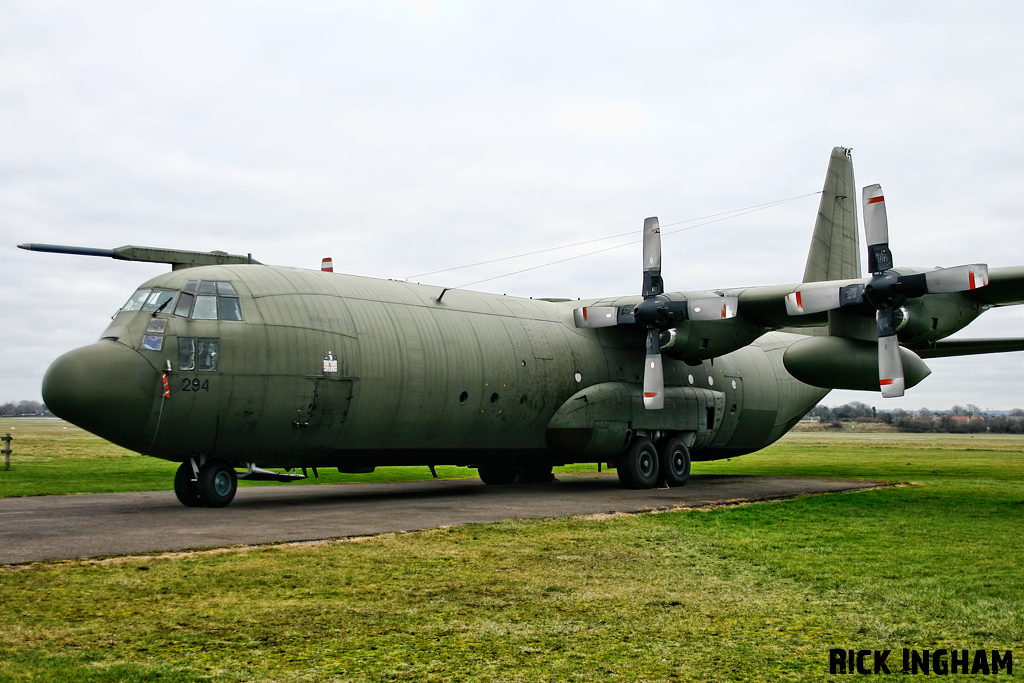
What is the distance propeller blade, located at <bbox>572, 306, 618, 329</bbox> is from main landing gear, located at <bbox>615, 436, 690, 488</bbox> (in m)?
3.12

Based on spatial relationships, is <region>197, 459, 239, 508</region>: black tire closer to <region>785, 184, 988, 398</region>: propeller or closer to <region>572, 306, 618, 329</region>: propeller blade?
<region>572, 306, 618, 329</region>: propeller blade

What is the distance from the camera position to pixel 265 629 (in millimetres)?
7039

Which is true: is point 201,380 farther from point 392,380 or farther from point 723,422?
point 723,422

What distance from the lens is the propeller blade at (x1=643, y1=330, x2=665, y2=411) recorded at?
20.7 meters

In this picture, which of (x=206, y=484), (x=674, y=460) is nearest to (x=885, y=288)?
(x=674, y=460)

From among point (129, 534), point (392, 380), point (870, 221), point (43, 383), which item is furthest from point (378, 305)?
point (870, 221)

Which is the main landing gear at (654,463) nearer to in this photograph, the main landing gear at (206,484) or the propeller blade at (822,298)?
the propeller blade at (822,298)

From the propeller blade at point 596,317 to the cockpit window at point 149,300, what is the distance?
10.6m

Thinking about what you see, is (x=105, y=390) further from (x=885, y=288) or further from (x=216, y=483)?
(x=885, y=288)

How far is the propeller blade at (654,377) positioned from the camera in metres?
20.7

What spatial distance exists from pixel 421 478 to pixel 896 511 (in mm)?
15857

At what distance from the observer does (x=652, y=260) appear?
2145cm

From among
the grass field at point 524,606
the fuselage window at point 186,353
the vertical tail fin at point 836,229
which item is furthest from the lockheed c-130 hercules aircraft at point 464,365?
the grass field at point 524,606

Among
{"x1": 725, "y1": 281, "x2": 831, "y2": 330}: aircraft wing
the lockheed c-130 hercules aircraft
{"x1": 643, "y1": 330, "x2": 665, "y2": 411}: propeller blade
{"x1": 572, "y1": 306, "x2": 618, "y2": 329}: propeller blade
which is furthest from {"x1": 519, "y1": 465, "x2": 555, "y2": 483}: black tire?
{"x1": 725, "y1": 281, "x2": 831, "y2": 330}: aircraft wing
